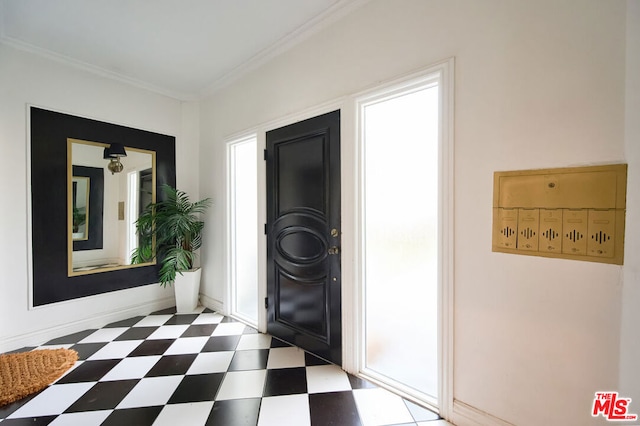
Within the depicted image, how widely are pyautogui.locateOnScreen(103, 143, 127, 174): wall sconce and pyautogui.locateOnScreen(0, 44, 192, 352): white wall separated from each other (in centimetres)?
30

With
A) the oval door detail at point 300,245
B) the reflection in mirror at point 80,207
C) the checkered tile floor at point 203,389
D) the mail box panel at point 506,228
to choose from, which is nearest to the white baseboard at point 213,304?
the checkered tile floor at point 203,389

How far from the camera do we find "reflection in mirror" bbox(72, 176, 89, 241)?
270 centimetres

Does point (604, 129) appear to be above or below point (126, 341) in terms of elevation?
above

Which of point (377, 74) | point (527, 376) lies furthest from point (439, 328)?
point (377, 74)

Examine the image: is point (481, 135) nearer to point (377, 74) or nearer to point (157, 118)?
point (377, 74)

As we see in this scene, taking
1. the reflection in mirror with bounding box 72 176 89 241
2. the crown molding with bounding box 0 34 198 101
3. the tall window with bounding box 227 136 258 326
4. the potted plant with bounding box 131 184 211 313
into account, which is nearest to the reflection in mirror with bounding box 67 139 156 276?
the reflection in mirror with bounding box 72 176 89 241

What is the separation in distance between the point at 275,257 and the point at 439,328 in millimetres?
1540

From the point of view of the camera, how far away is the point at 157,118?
326 centimetres

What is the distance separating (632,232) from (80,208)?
4103 mm

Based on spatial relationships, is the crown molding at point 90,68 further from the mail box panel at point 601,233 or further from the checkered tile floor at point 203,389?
the mail box panel at point 601,233

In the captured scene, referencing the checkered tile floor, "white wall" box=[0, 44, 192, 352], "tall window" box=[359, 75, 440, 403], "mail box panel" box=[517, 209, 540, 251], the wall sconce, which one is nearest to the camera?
"mail box panel" box=[517, 209, 540, 251]

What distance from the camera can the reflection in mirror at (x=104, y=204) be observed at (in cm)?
270

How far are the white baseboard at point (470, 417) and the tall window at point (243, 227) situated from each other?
85.9 inches

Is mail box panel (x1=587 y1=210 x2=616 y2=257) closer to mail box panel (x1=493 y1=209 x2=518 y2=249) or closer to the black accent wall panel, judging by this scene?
mail box panel (x1=493 y1=209 x2=518 y2=249)
